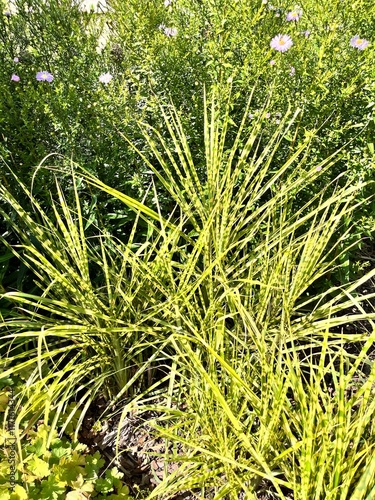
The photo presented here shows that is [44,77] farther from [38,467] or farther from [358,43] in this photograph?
[38,467]

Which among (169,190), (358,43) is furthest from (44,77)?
(358,43)

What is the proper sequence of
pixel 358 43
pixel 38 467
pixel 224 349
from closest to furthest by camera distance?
pixel 38 467 < pixel 224 349 < pixel 358 43

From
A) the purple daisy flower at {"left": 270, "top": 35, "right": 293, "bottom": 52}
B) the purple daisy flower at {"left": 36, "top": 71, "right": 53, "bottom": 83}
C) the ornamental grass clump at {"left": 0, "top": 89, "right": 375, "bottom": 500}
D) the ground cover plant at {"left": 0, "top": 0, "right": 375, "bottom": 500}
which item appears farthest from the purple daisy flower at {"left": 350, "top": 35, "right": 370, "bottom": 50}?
the purple daisy flower at {"left": 36, "top": 71, "right": 53, "bottom": 83}

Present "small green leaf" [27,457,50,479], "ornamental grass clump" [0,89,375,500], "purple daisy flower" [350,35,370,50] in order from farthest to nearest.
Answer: "purple daisy flower" [350,35,370,50] < "small green leaf" [27,457,50,479] < "ornamental grass clump" [0,89,375,500]

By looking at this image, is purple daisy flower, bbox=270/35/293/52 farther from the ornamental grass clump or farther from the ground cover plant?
the ornamental grass clump

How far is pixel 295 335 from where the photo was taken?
52.6 inches

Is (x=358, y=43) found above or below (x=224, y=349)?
above

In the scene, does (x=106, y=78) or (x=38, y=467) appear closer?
(x=38, y=467)

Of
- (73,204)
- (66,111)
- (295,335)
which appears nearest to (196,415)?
(295,335)

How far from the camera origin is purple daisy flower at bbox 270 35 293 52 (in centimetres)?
178

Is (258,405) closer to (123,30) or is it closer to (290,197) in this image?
(290,197)

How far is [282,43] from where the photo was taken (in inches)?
71.2

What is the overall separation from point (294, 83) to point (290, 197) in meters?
0.49

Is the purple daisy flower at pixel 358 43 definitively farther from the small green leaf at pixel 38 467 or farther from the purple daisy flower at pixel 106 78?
the small green leaf at pixel 38 467
